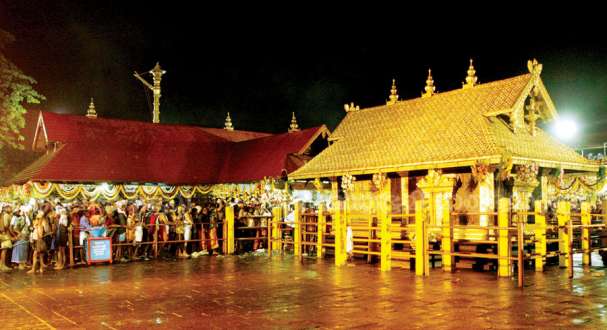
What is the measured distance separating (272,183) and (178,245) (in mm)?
6673

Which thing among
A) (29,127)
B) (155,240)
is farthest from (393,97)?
(29,127)

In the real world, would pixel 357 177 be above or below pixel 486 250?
above

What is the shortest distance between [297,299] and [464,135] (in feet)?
27.9

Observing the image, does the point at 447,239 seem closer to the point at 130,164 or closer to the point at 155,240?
the point at 155,240

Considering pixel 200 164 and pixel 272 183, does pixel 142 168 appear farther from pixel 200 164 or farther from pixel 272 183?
pixel 272 183

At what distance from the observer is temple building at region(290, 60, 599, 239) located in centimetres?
1553

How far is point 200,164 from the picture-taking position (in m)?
29.0

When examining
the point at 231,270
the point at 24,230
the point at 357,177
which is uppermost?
the point at 357,177

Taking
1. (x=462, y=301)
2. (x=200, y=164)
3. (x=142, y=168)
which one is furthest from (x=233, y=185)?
(x=462, y=301)

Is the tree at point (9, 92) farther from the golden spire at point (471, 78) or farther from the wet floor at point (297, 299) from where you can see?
the golden spire at point (471, 78)

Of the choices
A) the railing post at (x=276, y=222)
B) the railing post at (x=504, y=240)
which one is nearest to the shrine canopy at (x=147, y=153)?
the railing post at (x=276, y=222)

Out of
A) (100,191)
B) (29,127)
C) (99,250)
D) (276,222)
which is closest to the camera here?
(99,250)

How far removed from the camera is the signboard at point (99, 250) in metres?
16.1

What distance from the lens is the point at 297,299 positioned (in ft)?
33.0
